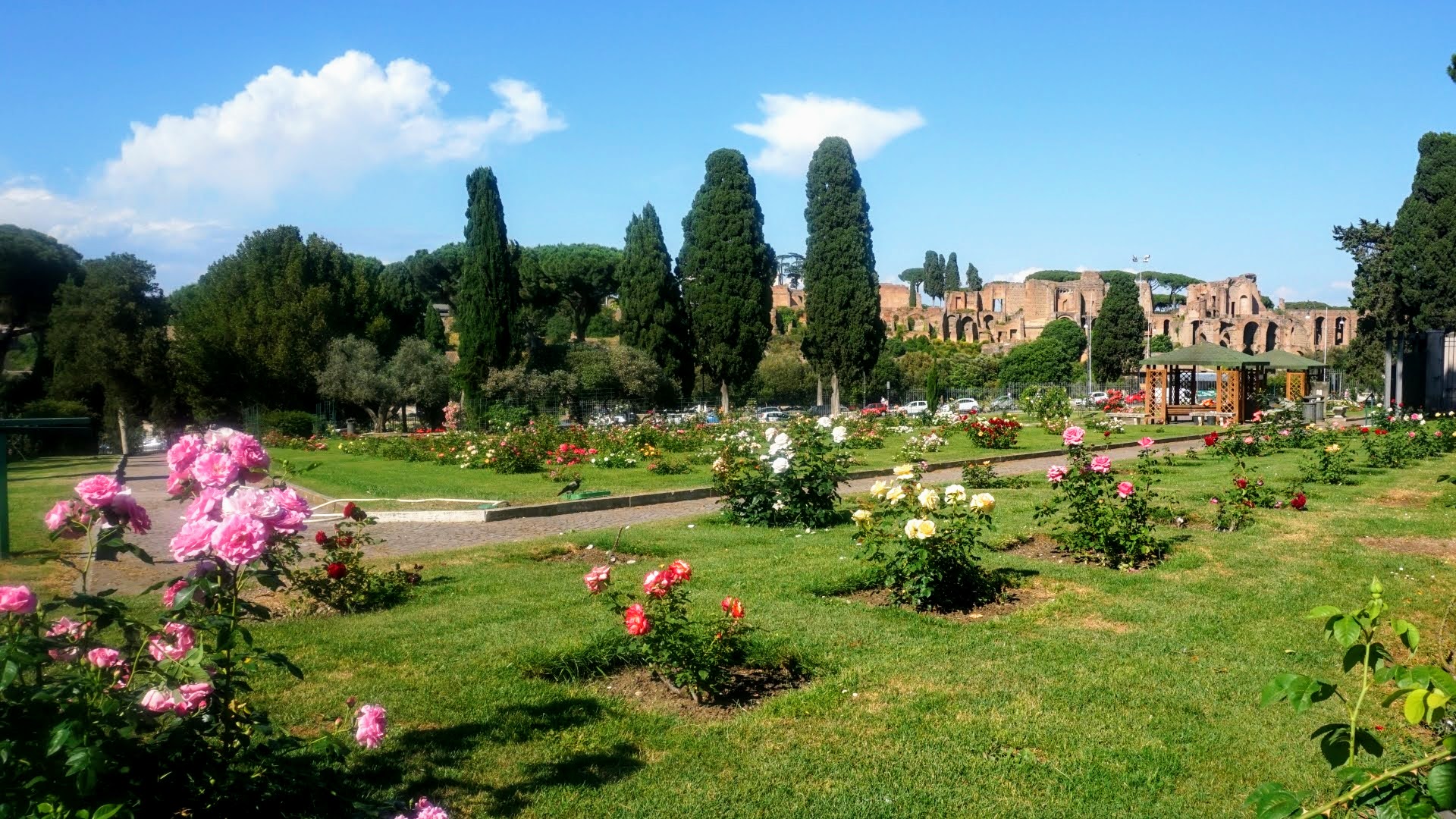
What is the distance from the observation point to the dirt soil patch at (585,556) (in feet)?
24.2

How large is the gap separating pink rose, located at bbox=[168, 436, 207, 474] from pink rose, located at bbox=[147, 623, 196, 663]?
1.39ft

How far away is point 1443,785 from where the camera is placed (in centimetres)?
158

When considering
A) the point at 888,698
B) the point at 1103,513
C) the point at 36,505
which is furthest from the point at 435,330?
the point at 888,698

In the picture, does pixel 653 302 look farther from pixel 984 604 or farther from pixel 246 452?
pixel 246 452

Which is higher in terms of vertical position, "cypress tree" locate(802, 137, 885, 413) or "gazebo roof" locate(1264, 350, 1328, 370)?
"cypress tree" locate(802, 137, 885, 413)

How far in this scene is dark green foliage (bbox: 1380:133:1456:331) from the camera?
1104 inches

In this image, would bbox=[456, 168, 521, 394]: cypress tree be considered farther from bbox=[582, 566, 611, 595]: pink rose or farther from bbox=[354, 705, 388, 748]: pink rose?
bbox=[354, 705, 388, 748]: pink rose

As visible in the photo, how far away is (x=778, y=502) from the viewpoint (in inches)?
354

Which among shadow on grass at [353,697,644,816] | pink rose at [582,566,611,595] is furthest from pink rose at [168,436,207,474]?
pink rose at [582,566,611,595]

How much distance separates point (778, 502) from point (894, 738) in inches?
210

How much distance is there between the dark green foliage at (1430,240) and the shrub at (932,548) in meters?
29.1

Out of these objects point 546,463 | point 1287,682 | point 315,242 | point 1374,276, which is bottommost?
point 546,463

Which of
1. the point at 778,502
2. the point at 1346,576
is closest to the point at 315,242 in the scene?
the point at 778,502

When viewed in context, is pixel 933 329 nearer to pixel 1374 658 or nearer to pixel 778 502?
pixel 778 502
